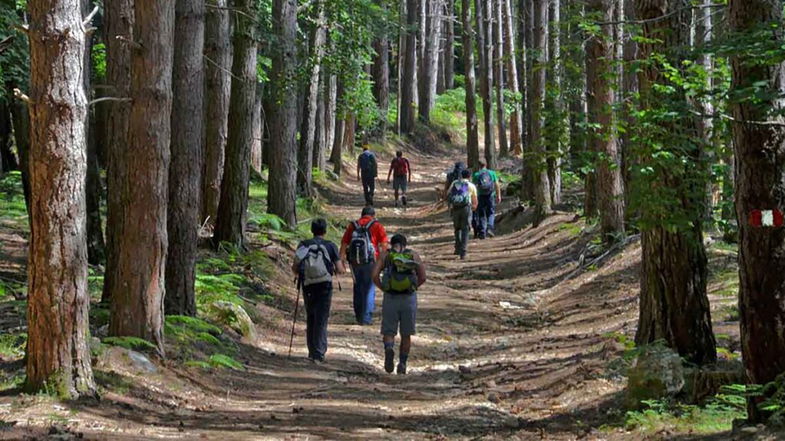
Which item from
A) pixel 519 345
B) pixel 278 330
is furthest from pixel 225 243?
pixel 519 345

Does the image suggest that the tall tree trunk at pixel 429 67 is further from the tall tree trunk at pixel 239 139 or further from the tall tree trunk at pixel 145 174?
the tall tree trunk at pixel 145 174

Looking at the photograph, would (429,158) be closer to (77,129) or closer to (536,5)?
(536,5)

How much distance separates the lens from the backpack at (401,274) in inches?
479


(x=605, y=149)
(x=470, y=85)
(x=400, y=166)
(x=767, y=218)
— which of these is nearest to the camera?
(x=767, y=218)

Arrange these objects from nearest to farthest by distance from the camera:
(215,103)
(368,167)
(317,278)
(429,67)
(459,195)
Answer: (317,278)
(215,103)
(459,195)
(368,167)
(429,67)

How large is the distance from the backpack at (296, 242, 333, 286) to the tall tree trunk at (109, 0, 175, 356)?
232 cm

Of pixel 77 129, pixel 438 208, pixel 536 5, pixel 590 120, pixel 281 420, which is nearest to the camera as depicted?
pixel 77 129

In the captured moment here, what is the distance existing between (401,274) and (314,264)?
3.43 ft

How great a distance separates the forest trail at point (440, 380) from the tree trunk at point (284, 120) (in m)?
2.38

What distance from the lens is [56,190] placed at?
8000 mm

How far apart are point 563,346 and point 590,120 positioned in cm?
681

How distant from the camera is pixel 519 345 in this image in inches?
568

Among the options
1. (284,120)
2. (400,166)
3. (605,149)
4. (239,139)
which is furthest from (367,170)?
(239,139)

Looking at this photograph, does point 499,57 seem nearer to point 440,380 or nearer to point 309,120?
point 309,120
